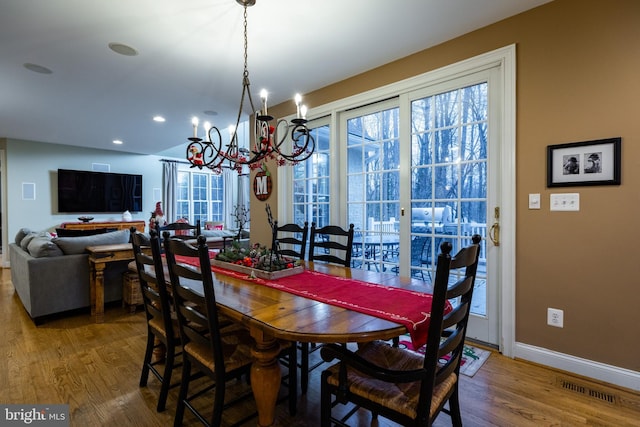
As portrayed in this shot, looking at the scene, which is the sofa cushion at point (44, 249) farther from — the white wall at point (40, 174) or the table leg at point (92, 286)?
the white wall at point (40, 174)

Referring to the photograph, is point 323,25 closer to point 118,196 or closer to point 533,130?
point 533,130

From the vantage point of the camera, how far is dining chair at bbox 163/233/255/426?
1327mm

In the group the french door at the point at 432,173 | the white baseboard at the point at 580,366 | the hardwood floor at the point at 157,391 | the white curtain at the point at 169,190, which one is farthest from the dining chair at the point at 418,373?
the white curtain at the point at 169,190

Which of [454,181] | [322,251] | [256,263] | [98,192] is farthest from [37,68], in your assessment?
[98,192]

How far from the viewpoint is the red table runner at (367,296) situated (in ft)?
4.02

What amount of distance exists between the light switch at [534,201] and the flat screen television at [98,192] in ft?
26.3

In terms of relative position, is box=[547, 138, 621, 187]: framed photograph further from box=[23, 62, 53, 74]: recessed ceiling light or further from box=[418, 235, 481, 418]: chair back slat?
box=[23, 62, 53, 74]: recessed ceiling light

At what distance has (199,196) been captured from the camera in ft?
28.9

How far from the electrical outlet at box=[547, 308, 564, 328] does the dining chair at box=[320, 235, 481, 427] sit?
4.23 feet

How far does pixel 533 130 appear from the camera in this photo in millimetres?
2250

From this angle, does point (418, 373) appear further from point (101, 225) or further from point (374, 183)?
point (101, 225)

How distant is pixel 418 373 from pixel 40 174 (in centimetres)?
817

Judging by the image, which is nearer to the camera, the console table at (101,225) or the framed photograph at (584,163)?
the framed photograph at (584,163)

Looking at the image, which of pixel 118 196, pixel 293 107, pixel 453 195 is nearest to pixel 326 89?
pixel 293 107
